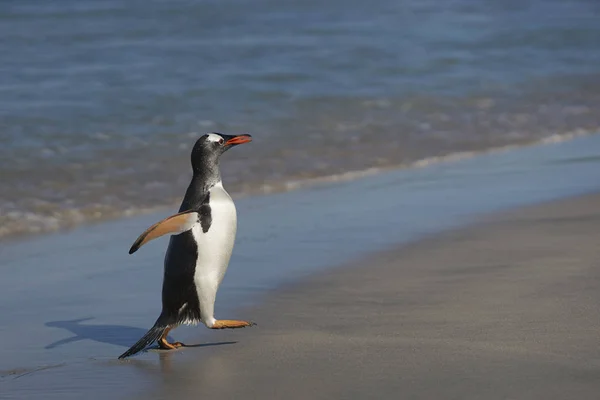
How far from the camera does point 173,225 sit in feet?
14.7

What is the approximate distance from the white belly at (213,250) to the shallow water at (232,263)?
16cm

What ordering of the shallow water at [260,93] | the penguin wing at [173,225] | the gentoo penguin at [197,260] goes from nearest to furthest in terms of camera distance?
the penguin wing at [173,225] → the gentoo penguin at [197,260] → the shallow water at [260,93]

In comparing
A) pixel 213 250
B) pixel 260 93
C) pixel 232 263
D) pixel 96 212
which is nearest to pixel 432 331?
pixel 213 250

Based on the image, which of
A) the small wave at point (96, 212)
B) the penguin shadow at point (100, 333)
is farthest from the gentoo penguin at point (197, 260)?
the small wave at point (96, 212)

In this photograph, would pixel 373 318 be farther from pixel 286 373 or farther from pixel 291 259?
pixel 291 259

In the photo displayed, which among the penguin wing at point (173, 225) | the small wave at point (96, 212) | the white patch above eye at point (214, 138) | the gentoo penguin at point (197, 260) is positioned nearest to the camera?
the penguin wing at point (173, 225)

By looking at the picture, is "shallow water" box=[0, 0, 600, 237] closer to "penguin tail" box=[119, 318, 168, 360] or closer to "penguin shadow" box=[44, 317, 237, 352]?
"penguin shadow" box=[44, 317, 237, 352]

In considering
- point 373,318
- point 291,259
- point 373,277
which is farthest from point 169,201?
point 373,318

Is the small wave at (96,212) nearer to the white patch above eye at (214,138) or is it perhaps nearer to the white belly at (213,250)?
the white patch above eye at (214,138)

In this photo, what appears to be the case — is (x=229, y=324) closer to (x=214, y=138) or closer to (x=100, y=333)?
(x=100, y=333)

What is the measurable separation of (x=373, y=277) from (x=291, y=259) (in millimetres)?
546

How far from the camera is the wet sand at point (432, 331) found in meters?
3.92

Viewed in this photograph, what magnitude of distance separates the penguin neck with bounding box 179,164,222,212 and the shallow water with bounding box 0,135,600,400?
508 millimetres

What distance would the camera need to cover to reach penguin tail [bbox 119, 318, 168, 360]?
439 centimetres
